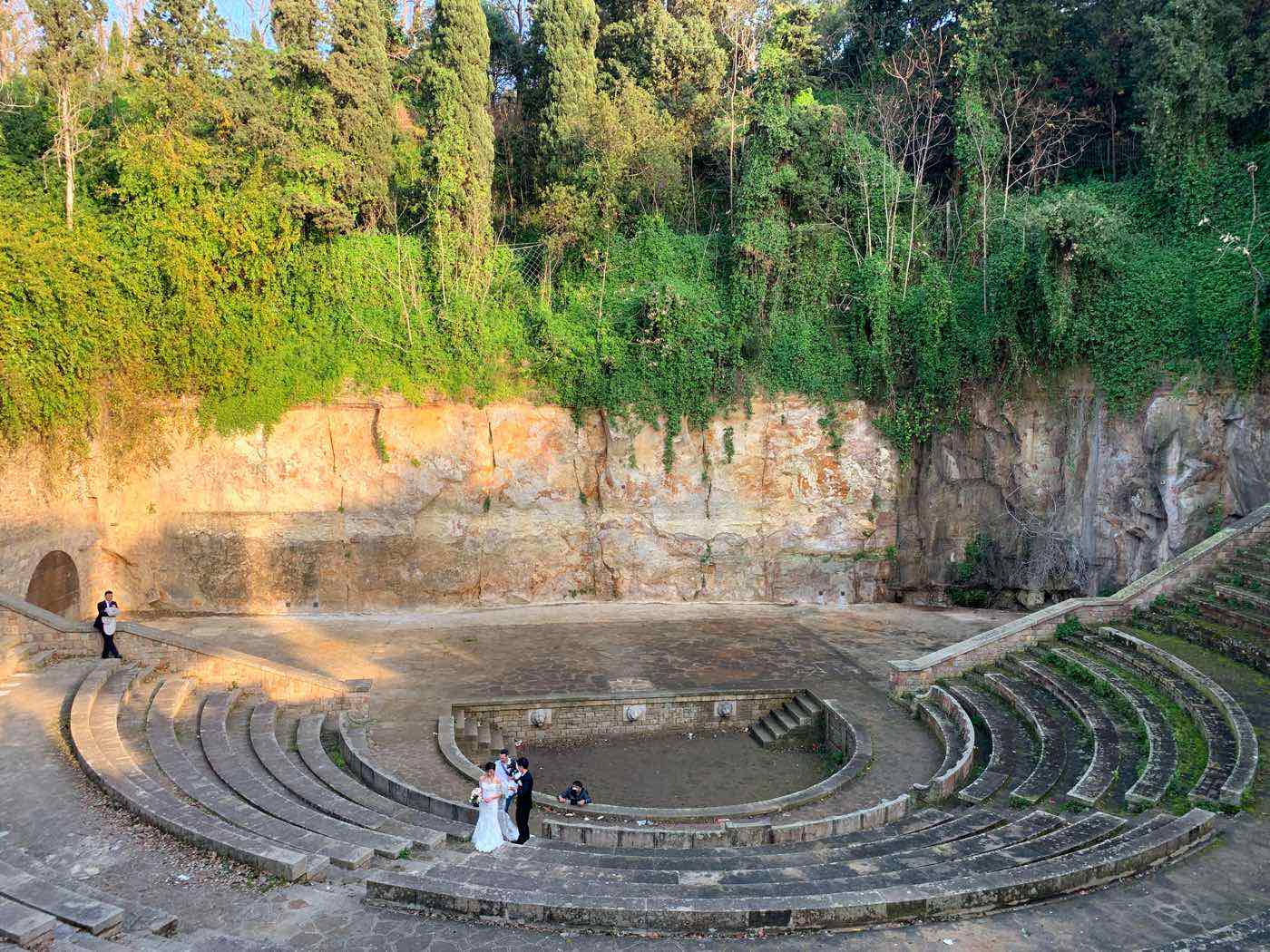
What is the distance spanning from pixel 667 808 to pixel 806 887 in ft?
13.7

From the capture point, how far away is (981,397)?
21.3 m

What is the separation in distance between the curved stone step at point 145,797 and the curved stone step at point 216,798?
0.70 feet

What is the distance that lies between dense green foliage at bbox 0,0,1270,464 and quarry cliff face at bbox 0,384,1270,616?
0.87 m

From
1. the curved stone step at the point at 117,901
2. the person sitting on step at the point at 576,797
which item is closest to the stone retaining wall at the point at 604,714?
the person sitting on step at the point at 576,797

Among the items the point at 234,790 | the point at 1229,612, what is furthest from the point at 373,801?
the point at 1229,612

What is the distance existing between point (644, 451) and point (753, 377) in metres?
3.40

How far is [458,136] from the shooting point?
2069 centimetres

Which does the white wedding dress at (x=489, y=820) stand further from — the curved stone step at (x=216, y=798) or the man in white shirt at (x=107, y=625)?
the man in white shirt at (x=107, y=625)

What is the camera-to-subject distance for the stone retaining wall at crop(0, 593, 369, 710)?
46.7 ft

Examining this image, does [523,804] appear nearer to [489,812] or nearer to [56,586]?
[489,812]

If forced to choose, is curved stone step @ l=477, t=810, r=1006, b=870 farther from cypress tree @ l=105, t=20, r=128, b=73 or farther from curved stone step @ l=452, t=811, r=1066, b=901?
cypress tree @ l=105, t=20, r=128, b=73

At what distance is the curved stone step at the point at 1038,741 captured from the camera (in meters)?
10.6

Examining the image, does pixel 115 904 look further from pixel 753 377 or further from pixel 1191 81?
pixel 1191 81

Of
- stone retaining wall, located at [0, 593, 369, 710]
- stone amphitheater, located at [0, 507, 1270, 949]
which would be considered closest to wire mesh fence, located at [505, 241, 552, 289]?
stone amphitheater, located at [0, 507, 1270, 949]
